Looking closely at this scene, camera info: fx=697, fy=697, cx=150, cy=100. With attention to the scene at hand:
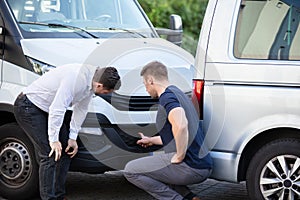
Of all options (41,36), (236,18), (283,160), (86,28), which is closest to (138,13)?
(86,28)

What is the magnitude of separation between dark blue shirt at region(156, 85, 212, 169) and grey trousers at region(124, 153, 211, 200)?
62 millimetres

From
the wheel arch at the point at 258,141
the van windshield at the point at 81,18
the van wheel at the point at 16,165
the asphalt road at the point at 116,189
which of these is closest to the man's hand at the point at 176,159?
the wheel arch at the point at 258,141

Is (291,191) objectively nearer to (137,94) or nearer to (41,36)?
(137,94)

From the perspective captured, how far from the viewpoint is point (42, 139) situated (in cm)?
595

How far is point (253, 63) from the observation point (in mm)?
5781

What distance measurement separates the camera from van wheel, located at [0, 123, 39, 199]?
6.46 m

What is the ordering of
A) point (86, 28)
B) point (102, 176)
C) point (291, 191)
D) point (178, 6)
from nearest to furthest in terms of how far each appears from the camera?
point (291, 191) < point (86, 28) < point (102, 176) < point (178, 6)

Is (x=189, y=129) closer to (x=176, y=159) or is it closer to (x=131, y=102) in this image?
(x=176, y=159)

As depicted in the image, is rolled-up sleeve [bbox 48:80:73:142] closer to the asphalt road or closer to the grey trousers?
the grey trousers

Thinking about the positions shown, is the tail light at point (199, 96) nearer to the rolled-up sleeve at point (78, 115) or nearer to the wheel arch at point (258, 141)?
the wheel arch at point (258, 141)

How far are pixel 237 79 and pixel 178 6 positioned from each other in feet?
37.1

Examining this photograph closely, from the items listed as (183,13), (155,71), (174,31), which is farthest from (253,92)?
(183,13)

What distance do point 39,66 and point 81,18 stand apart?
1.15 m

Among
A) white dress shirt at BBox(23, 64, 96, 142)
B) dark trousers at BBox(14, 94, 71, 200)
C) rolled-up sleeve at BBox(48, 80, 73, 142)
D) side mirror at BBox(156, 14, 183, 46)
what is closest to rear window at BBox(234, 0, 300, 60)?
white dress shirt at BBox(23, 64, 96, 142)
